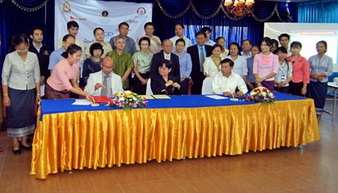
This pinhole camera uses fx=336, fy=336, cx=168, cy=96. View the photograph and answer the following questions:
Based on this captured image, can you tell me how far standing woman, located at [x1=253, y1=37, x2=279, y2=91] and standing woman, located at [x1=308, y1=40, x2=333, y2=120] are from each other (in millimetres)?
996

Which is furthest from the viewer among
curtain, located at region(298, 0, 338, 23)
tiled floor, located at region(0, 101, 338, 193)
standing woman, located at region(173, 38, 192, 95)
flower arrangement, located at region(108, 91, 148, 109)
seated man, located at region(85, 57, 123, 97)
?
curtain, located at region(298, 0, 338, 23)

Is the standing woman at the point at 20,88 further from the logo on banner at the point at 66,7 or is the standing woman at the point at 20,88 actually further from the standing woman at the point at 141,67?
the logo on banner at the point at 66,7

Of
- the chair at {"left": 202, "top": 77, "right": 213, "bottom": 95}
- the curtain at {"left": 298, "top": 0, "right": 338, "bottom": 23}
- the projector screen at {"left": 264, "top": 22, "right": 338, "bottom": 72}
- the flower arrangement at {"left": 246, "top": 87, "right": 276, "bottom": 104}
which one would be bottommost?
the flower arrangement at {"left": 246, "top": 87, "right": 276, "bottom": 104}

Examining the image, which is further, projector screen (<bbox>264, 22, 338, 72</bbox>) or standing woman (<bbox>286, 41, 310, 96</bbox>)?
projector screen (<bbox>264, 22, 338, 72</bbox>)

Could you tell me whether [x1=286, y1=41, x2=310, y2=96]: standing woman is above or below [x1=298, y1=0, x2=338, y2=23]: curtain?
below

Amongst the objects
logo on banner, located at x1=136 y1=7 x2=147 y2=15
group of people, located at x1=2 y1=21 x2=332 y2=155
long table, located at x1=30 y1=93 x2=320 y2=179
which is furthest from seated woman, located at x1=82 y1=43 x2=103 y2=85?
logo on banner, located at x1=136 y1=7 x2=147 y2=15

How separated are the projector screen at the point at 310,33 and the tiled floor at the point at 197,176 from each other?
16.6ft

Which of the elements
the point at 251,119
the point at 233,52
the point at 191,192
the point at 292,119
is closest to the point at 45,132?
the point at 191,192

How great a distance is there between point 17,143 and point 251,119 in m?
2.62

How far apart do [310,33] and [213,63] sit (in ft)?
15.1

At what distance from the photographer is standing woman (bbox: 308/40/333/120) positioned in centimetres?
531

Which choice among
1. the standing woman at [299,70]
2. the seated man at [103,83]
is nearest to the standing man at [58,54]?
the seated man at [103,83]

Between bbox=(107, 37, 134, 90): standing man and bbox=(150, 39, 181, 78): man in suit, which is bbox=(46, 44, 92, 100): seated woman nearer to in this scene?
bbox=(107, 37, 134, 90): standing man

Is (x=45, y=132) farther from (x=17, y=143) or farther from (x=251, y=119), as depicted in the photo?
(x=251, y=119)
